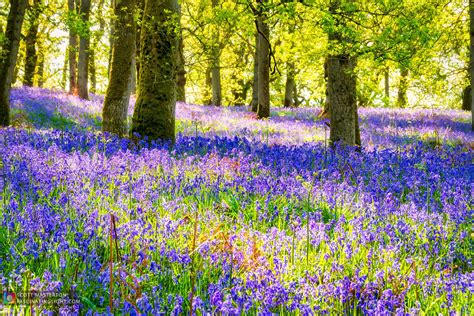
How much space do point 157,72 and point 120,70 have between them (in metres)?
2.08

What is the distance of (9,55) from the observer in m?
12.3

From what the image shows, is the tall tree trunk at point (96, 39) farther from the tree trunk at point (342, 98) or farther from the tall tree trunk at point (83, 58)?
the tree trunk at point (342, 98)

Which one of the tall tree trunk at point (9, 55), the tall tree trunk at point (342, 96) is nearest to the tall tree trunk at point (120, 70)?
the tall tree trunk at point (9, 55)

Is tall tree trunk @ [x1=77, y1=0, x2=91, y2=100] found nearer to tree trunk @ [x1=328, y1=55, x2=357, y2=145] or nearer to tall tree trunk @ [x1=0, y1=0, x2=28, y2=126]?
tall tree trunk @ [x1=0, y1=0, x2=28, y2=126]

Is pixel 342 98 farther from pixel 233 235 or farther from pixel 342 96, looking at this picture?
pixel 233 235

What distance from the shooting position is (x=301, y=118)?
2053 centimetres

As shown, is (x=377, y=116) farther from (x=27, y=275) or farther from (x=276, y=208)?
(x=27, y=275)

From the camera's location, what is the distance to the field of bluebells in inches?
118

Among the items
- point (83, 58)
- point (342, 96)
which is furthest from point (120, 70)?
point (83, 58)

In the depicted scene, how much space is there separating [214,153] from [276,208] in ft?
10.2

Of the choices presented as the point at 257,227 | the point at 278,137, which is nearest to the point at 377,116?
the point at 278,137

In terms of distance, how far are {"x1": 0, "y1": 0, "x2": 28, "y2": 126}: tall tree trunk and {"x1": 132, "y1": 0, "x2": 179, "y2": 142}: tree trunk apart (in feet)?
16.1

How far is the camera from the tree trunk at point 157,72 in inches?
352

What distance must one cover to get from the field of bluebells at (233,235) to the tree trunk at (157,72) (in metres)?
1.34
